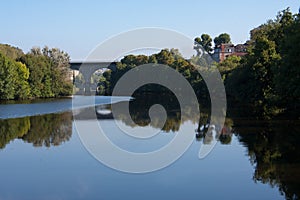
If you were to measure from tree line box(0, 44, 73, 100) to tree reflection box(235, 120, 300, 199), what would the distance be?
59.0 m

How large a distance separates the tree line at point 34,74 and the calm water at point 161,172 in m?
57.4

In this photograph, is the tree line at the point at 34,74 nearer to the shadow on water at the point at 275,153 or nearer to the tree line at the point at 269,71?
the tree line at the point at 269,71

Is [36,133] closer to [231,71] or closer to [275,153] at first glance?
[275,153]

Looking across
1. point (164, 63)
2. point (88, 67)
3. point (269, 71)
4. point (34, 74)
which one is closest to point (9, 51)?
point (34, 74)

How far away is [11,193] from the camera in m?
13.4

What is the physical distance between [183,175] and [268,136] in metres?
11.2

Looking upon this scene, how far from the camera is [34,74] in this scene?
304 ft

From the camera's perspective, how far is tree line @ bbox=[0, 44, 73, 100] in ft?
264

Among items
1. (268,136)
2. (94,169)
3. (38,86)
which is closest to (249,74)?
(268,136)

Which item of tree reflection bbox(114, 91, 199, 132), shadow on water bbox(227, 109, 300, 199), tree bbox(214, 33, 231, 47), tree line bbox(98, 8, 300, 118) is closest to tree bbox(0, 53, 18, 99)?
tree reflection bbox(114, 91, 199, 132)

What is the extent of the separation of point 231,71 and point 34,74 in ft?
138

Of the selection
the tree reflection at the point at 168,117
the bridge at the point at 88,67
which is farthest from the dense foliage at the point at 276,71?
the bridge at the point at 88,67

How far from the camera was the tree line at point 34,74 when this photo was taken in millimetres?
80438

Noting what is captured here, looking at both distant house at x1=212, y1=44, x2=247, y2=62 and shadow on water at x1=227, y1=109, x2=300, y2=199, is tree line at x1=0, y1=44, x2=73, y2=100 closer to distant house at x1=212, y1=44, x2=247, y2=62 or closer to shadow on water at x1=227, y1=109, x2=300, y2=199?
distant house at x1=212, y1=44, x2=247, y2=62
